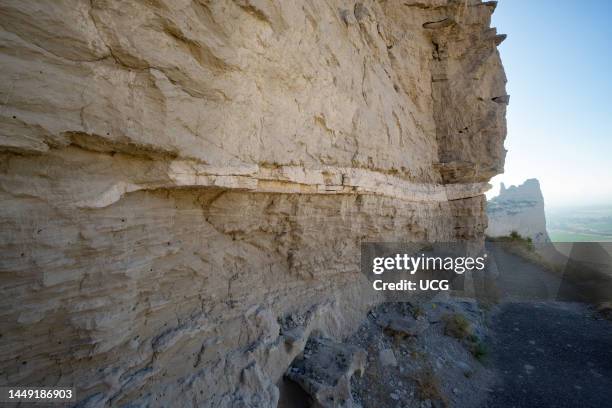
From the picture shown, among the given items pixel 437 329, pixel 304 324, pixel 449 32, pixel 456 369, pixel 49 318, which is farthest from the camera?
pixel 449 32

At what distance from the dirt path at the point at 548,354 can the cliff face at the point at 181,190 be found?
3098 millimetres

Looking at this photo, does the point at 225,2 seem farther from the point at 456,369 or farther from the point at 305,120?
the point at 456,369

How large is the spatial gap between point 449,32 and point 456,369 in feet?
26.7

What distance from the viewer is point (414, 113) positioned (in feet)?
23.1

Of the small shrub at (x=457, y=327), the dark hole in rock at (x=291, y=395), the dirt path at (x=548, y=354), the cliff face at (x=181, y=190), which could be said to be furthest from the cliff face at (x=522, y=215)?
the dark hole in rock at (x=291, y=395)

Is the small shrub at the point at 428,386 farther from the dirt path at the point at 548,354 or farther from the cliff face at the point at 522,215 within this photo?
the cliff face at the point at 522,215

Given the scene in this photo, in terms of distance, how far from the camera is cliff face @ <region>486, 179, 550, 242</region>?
25.4 metres

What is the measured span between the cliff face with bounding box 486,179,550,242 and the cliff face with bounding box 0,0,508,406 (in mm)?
24418

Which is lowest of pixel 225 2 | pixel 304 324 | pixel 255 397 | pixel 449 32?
pixel 255 397

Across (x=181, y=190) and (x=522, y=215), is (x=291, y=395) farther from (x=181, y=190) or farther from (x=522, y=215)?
(x=522, y=215)

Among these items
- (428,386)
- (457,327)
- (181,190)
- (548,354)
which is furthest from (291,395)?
(548,354)

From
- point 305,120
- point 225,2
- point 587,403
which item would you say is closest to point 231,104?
point 225,2

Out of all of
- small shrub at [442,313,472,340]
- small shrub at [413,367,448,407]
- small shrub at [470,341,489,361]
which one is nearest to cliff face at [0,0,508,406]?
small shrub at [413,367,448,407]

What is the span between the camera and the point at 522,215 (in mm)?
27438
